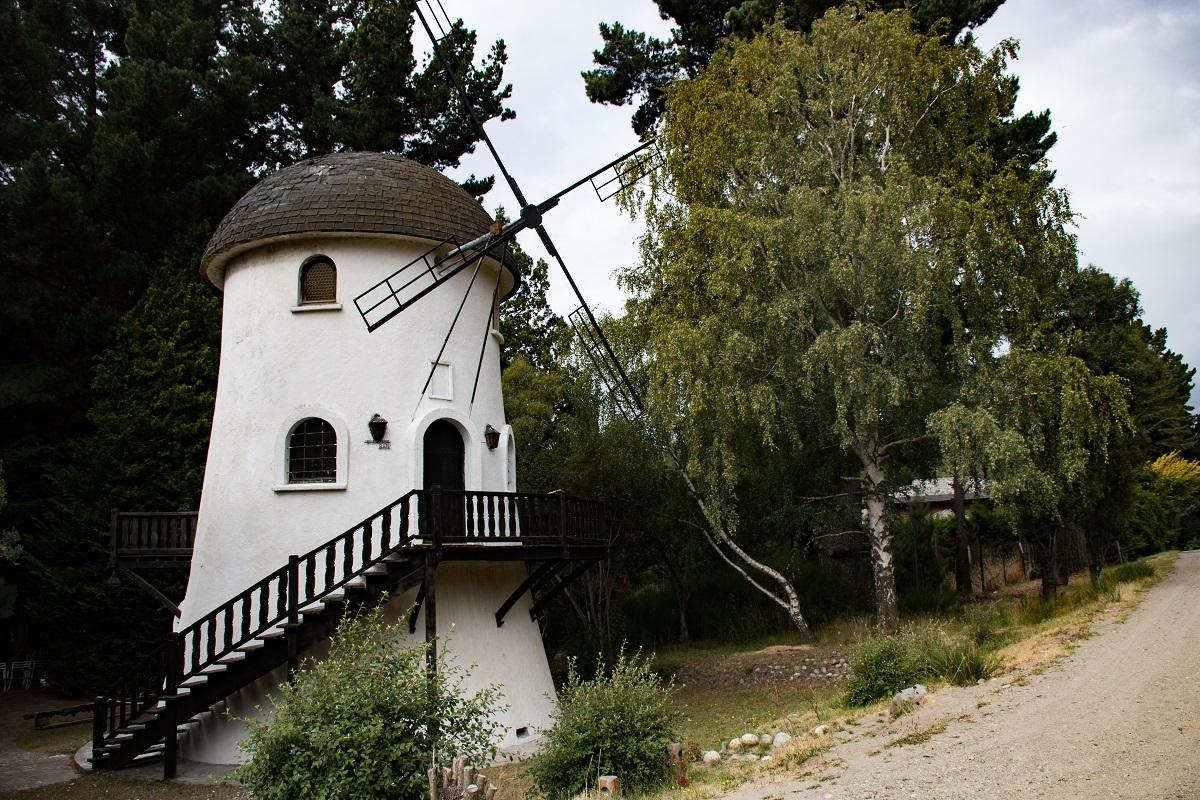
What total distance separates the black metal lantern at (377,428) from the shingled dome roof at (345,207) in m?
2.86

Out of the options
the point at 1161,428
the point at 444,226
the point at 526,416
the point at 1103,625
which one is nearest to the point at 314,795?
the point at 444,226

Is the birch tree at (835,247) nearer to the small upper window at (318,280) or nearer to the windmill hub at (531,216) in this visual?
the windmill hub at (531,216)

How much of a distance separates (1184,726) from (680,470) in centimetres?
1062

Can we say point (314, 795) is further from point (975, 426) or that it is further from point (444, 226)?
point (975, 426)

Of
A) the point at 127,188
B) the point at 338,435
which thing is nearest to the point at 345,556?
the point at 338,435

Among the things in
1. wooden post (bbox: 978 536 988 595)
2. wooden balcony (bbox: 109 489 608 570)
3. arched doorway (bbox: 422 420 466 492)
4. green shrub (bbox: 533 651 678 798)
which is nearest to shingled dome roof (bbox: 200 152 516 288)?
arched doorway (bbox: 422 420 466 492)

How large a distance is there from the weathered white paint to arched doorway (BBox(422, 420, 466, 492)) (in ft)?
0.47

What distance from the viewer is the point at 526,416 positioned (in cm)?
2241

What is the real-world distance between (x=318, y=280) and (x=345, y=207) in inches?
47.4

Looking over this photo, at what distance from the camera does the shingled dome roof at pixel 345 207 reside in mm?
13586

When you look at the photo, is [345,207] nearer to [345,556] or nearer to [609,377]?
[345,556]

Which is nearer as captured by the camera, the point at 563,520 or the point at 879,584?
the point at 563,520

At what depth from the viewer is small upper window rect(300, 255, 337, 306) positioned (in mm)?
13852

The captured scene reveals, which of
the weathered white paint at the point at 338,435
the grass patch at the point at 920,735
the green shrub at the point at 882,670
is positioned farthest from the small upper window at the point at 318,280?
the grass patch at the point at 920,735
